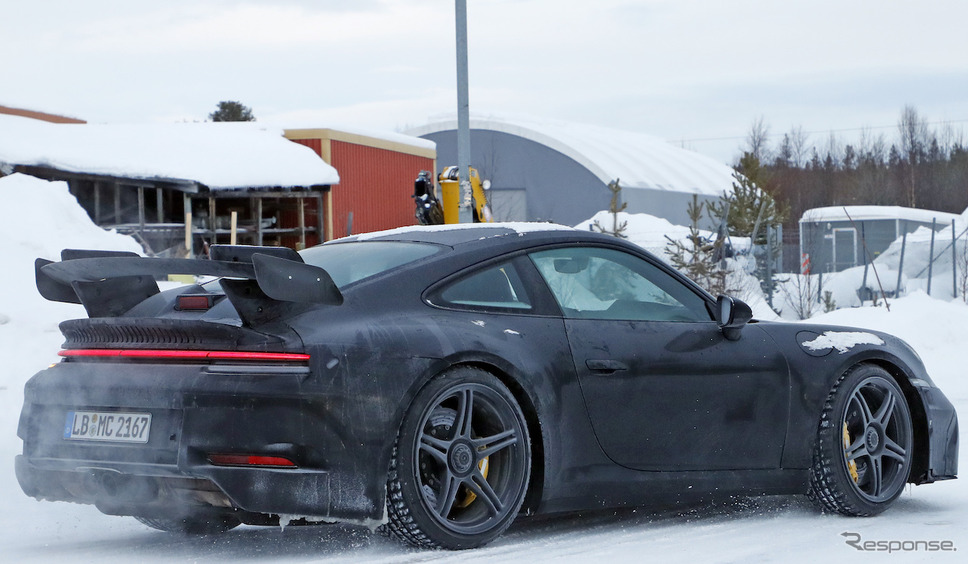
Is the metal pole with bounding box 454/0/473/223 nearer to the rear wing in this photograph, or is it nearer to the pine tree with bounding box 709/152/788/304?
the pine tree with bounding box 709/152/788/304

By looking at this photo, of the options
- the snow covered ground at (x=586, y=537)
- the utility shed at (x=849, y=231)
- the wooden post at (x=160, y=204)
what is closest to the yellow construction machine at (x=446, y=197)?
the wooden post at (x=160, y=204)

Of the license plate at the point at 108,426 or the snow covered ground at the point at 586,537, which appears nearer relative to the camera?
the license plate at the point at 108,426

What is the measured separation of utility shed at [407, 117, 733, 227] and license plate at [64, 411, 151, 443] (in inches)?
1755

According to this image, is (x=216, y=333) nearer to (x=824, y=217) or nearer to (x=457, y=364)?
(x=457, y=364)

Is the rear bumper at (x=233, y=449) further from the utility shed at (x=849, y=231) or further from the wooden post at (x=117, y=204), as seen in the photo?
the utility shed at (x=849, y=231)

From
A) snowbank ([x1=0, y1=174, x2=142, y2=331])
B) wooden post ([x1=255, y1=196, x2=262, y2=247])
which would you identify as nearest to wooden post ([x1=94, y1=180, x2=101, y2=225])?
wooden post ([x1=255, y1=196, x2=262, y2=247])

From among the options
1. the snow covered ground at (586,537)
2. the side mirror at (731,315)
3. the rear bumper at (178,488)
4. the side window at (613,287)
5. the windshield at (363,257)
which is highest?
the windshield at (363,257)

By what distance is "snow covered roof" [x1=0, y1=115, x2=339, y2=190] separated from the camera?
1185 inches

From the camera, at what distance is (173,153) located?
107ft

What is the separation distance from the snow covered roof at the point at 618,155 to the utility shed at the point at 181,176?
1730 cm

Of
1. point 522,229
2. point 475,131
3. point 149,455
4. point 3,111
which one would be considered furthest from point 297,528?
point 475,131

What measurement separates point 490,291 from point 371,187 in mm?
31881

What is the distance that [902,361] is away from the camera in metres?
6.07

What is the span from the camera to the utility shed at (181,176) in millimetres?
30141
